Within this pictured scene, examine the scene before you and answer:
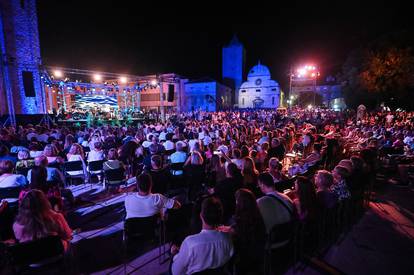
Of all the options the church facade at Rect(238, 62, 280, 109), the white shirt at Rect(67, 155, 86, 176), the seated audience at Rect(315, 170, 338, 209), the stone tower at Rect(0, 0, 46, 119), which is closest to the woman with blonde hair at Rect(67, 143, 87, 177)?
the white shirt at Rect(67, 155, 86, 176)

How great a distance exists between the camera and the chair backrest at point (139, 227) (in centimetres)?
294

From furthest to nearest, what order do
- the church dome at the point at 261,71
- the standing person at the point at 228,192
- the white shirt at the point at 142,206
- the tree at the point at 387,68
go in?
1. the church dome at the point at 261,71
2. the tree at the point at 387,68
3. the standing person at the point at 228,192
4. the white shirt at the point at 142,206

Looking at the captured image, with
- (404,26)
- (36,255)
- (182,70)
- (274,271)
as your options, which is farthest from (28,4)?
(182,70)

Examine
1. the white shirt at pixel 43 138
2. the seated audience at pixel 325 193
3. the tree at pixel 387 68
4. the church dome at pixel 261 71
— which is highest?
the church dome at pixel 261 71

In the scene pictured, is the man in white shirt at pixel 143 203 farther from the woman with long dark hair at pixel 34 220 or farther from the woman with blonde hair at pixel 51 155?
the woman with blonde hair at pixel 51 155

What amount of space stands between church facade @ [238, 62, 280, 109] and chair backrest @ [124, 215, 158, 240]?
54.7 metres

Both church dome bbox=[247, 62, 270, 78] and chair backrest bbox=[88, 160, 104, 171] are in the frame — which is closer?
chair backrest bbox=[88, 160, 104, 171]

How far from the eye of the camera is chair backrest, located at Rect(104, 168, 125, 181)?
5.54 meters

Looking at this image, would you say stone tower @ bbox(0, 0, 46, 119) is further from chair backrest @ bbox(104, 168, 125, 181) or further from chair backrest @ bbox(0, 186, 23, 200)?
chair backrest @ bbox(0, 186, 23, 200)

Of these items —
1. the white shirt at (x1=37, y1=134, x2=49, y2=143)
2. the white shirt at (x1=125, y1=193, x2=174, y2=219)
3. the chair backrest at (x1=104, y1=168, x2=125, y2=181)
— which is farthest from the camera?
the white shirt at (x1=37, y1=134, x2=49, y2=143)

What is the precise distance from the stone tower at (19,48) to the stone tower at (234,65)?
46.1 meters

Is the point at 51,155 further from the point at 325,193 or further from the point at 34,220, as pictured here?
the point at 325,193

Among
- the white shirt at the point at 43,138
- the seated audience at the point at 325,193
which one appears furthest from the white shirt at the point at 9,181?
the white shirt at the point at 43,138

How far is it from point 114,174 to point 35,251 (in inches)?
129
